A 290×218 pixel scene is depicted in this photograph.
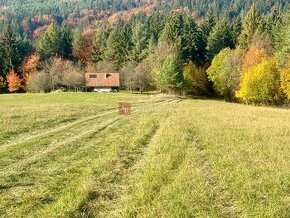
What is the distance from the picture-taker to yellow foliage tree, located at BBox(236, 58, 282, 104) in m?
63.3

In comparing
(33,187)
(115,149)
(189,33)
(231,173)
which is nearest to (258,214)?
(231,173)

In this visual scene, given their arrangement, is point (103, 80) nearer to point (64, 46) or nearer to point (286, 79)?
point (64, 46)

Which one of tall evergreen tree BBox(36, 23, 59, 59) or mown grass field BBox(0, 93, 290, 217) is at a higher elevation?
tall evergreen tree BBox(36, 23, 59, 59)

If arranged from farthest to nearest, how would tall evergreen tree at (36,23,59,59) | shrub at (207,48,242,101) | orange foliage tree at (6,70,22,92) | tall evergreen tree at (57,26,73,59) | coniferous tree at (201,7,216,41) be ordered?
1. tall evergreen tree at (57,26,73,59)
2. tall evergreen tree at (36,23,59,59)
3. coniferous tree at (201,7,216,41)
4. orange foliage tree at (6,70,22,92)
5. shrub at (207,48,242,101)

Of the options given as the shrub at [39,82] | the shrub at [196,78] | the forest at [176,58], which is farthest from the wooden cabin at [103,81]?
the shrub at [196,78]

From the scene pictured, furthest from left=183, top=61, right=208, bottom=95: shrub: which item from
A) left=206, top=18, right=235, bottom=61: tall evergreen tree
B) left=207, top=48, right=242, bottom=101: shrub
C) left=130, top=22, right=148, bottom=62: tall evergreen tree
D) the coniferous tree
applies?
left=130, top=22, right=148, bottom=62: tall evergreen tree

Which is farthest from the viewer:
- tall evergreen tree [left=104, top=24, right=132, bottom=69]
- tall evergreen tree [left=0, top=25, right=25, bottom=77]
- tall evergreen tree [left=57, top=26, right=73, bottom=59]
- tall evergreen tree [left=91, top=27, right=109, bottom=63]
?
tall evergreen tree [left=57, top=26, right=73, bottom=59]

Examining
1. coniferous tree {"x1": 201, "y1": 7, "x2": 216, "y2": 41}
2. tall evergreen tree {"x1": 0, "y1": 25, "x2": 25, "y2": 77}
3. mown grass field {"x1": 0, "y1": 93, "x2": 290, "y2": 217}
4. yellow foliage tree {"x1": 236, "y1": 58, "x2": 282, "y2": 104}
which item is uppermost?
coniferous tree {"x1": 201, "y1": 7, "x2": 216, "y2": 41}

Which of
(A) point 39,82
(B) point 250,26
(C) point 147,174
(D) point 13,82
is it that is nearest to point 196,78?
(B) point 250,26

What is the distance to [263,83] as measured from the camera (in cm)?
6347

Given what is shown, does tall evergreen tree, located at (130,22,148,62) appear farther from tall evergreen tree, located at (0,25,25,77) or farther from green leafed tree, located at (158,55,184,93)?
tall evergreen tree, located at (0,25,25,77)

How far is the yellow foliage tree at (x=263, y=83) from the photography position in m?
63.3

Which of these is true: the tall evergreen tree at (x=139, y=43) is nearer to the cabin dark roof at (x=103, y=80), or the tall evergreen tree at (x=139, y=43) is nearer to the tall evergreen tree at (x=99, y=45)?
the tall evergreen tree at (x=99, y=45)

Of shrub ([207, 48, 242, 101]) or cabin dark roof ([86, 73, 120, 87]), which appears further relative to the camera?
cabin dark roof ([86, 73, 120, 87])
